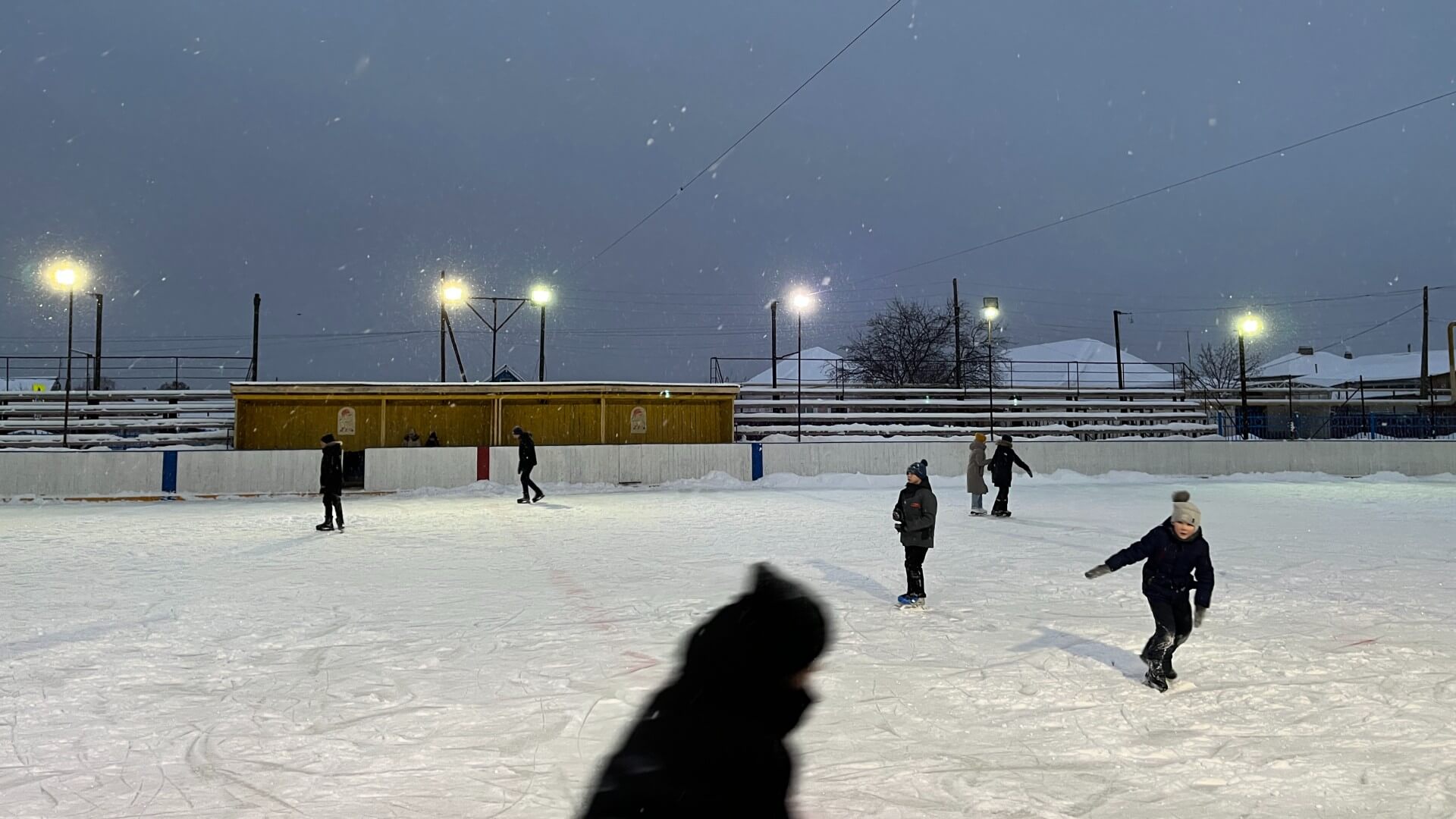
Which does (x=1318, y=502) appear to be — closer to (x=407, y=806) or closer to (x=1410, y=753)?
(x=1410, y=753)

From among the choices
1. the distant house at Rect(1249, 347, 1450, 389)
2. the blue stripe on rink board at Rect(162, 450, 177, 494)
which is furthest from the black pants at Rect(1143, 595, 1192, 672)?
the distant house at Rect(1249, 347, 1450, 389)

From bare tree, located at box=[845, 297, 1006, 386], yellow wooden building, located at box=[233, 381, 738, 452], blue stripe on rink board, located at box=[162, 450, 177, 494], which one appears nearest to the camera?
blue stripe on rink board, located at box=[162, 450, 177, 494]

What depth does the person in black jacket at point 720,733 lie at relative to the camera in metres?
3.74

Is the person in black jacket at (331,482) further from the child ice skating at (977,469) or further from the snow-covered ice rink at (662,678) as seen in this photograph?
the child ice skating at (977,469)

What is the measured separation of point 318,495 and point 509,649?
624 inches

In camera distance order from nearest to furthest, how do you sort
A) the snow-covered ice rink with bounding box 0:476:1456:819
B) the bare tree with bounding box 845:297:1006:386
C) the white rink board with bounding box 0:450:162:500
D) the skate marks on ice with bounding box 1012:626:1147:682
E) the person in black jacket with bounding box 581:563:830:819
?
1. the person in black jacket with bounding box 581:563:830:819
2. the snow-covered ice rink with bounding box 0:476:1456:819
3. the skate marks on ice with bounding box 1012:626:1147:682
4. the white rink board with bounding box 0:450:162:500
5. the bare tree with bounding box 845:297:1006:386

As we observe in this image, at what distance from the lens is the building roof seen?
63.0 meters

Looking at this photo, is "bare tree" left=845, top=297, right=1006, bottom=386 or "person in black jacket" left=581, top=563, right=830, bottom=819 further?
"bare tree" left=845, top=297, right=1006, bottom=386

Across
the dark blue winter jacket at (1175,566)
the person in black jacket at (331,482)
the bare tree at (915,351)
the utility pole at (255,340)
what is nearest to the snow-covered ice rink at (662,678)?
the dark blue winter jacket at (1175,566)

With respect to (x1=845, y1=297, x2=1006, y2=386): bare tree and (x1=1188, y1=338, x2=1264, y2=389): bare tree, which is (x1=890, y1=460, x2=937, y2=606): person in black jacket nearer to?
(x1=845, y1=297, x2=1006, y2=386): bare tree

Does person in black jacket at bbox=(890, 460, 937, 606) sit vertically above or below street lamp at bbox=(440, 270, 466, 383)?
below

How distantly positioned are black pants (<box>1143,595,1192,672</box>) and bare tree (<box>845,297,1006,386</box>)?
41.7 meters

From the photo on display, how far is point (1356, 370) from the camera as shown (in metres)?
70.2

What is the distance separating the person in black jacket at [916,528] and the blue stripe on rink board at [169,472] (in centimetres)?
1838
